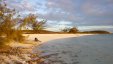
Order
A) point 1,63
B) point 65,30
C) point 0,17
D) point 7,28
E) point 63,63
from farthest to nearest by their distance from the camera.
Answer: point 65,30, point 7,28, point 0,17, point 63,63, point 1,63

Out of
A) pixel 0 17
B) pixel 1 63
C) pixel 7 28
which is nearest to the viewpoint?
pixel 1 63

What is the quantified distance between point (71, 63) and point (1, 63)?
5230mm

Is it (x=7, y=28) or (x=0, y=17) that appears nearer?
(x=0, y=17)

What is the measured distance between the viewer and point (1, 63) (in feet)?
43.3

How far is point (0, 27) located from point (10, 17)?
5.19 ft

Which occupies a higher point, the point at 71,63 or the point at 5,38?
the point at 5,38

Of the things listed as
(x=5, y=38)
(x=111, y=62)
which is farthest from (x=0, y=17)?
(x=111, y=62)

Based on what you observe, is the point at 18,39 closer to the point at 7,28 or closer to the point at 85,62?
the point at 7,28

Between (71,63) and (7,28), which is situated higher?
(7,28)

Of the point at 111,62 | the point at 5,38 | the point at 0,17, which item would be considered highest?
the point at 0,17

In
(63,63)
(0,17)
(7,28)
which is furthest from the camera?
(7,28)

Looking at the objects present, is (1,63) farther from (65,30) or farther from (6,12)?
(65,30)

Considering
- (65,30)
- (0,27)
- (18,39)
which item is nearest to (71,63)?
(0,27)

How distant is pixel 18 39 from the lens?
1148 inches
